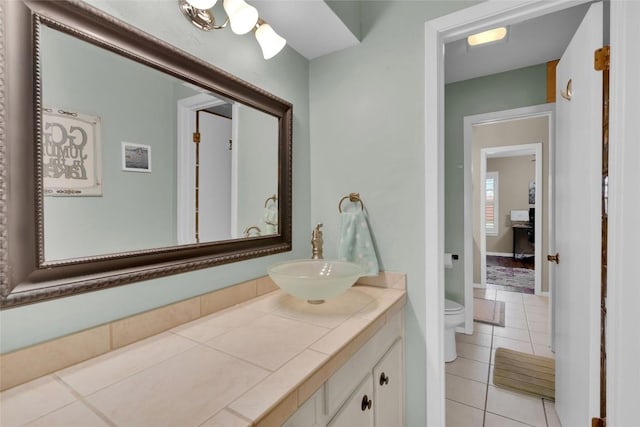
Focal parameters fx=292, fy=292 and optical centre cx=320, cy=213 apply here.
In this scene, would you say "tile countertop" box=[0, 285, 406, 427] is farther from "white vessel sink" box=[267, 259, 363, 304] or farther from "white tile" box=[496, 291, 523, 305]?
"white tile" box=[496, 291, 523, 305]

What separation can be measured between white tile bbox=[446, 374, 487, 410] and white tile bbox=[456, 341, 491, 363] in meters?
0.37

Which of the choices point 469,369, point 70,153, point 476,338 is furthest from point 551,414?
point 70,153

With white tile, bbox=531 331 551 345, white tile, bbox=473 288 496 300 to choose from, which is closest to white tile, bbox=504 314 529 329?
white tile, bbox=531 331 551 345

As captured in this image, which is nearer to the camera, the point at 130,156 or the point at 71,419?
the point at 71,419

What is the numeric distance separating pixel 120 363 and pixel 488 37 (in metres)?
2.76

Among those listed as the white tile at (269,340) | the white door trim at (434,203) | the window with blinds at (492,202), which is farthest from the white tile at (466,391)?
the window with blinds at (492,202)

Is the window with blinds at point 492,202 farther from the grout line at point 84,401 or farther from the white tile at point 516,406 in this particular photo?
the grout line at point 84,401

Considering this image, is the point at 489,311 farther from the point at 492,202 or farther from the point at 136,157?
the point at 492,202

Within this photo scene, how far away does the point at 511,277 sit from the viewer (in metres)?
4.84

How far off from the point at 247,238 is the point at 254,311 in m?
0.32

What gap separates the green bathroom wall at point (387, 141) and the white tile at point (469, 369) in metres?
0.93

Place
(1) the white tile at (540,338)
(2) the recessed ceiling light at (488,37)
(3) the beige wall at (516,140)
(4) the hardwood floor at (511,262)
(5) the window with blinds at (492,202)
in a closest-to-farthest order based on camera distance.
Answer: (2) the recessed ceiling light at (488,37), (1) the white tile at (540,338), (3) the beige wall at (516,140), (4) the hardwood floor at (511,262), (5) the window with blinds at (492,202)

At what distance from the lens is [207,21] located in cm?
108

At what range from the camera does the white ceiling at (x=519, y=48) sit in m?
1.93
